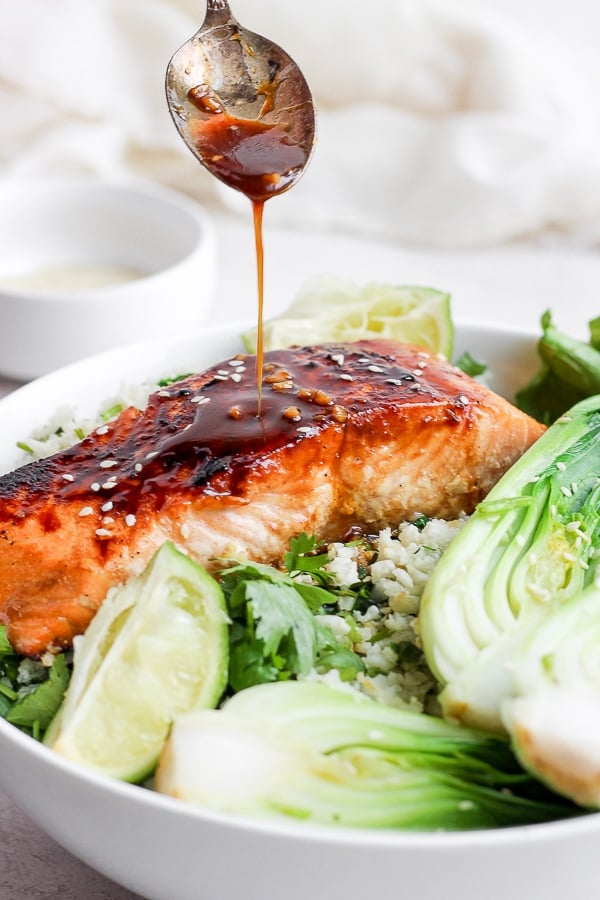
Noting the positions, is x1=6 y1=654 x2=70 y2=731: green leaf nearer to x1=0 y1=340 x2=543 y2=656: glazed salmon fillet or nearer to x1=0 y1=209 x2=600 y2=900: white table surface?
x1=0 y1=340 x2=543 y2=656: glazed salmon fillet

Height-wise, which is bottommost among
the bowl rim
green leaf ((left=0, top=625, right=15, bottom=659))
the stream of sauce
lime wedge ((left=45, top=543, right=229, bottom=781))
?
green leaf ((left=0, top=625, right=15, bottom=659))

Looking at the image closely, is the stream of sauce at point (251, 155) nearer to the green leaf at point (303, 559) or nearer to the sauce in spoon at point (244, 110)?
the sauce in spoon at point (244, 110)

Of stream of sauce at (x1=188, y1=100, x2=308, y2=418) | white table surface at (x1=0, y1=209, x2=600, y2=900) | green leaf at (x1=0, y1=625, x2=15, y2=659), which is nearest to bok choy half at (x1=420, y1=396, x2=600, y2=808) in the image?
stream of sauce at (x1=188, y1=100, x2=308, y2=418)

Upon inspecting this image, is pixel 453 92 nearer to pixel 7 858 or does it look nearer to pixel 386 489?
pixel 386 489

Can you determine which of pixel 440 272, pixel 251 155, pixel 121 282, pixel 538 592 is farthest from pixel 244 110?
pixel 440 272

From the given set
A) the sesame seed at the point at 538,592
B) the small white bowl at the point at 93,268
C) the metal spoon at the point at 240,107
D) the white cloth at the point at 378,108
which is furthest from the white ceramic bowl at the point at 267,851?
the white cloth at the point at 378,108

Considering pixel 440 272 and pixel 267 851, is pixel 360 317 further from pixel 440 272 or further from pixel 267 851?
pixel 267 851

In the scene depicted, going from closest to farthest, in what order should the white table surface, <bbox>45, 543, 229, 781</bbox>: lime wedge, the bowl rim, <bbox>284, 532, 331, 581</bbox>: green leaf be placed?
<bbox>45, 543, 229, 781</bbox>: lime wedge → <bbox>284, 532, 331, 581</bbox>: green leaf → the bowl rim → the white table surface
